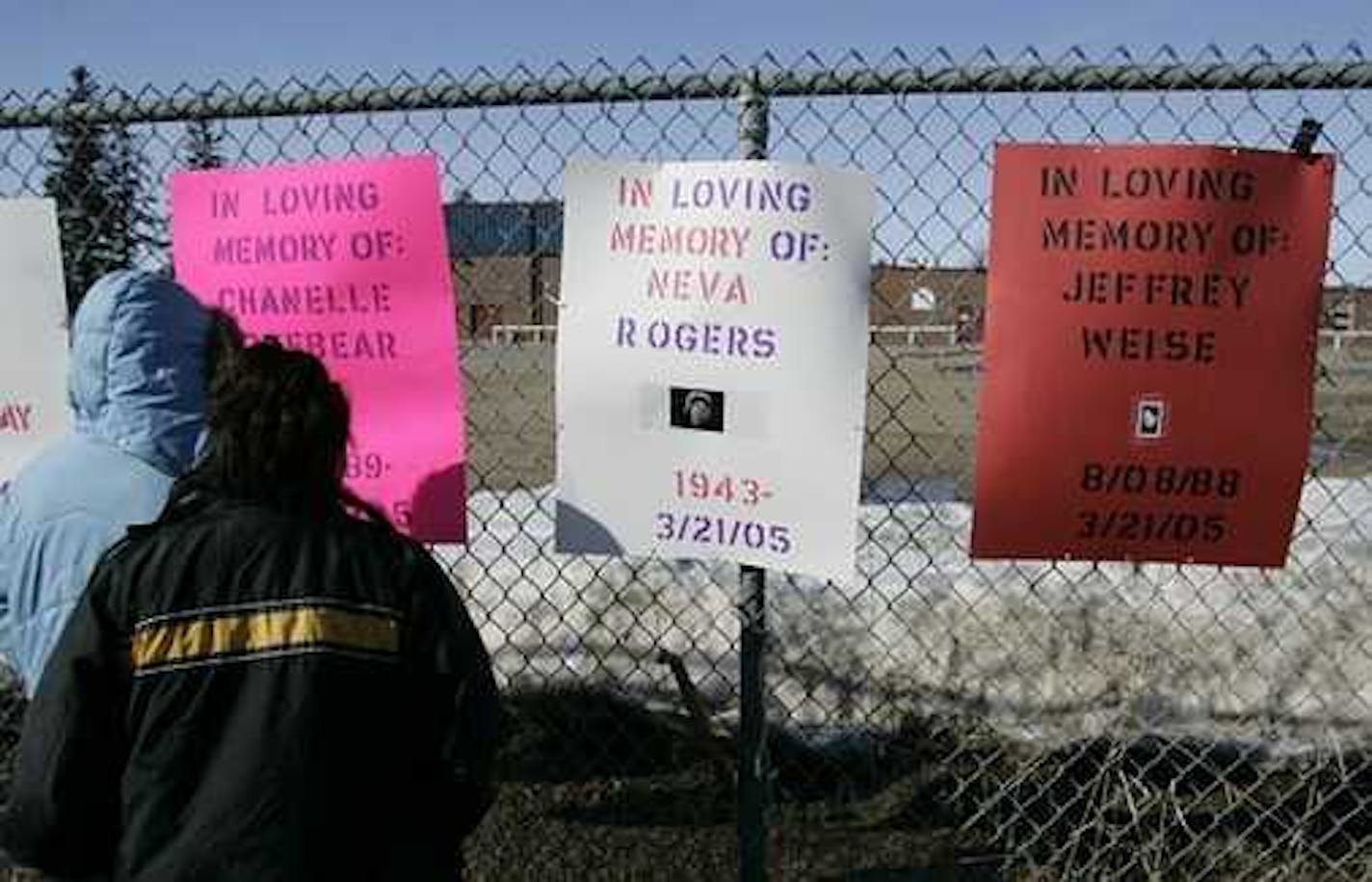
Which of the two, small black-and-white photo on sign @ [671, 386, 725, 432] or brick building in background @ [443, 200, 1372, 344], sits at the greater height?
brick building in background @ [443, 200, 1372, 344]

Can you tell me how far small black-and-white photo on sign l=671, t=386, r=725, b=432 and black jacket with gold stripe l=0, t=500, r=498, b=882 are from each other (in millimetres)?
995

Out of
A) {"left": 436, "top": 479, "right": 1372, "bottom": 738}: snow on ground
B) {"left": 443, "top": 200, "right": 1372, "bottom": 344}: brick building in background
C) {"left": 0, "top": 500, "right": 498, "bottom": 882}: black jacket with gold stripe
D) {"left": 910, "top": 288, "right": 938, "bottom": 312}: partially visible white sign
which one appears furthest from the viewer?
{"left": 436, "top": 479, "right": 1372, "bottom": 738}: snow on ground

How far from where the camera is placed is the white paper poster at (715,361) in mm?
3010

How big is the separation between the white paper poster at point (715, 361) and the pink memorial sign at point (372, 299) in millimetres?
307

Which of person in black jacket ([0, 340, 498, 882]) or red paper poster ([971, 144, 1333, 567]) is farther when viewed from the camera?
red paper poster ([971, 144, 1333, 567])

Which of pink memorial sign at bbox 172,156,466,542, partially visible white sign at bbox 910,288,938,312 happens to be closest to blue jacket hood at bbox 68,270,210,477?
pink memorial sign at bbox 172,156,466,542

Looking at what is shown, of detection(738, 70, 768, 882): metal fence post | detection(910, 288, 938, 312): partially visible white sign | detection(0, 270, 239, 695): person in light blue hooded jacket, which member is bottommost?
detection(738, 70, 768, 882): metal fence post

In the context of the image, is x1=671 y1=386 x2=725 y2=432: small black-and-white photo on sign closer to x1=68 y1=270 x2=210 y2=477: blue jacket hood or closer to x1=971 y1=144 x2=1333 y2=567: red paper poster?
x1=971 y1=144 x2=1333 y2=567: red paper poster

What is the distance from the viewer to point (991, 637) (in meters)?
4.52

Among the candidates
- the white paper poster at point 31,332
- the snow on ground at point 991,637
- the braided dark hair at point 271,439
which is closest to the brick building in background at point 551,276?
the snow on ground at point 991,637

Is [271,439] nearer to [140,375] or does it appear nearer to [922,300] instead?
[140,375]

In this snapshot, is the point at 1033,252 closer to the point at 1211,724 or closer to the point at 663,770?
the point at 1211,724

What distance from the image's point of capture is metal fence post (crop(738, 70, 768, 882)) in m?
3.26

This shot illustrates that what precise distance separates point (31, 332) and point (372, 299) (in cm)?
96
